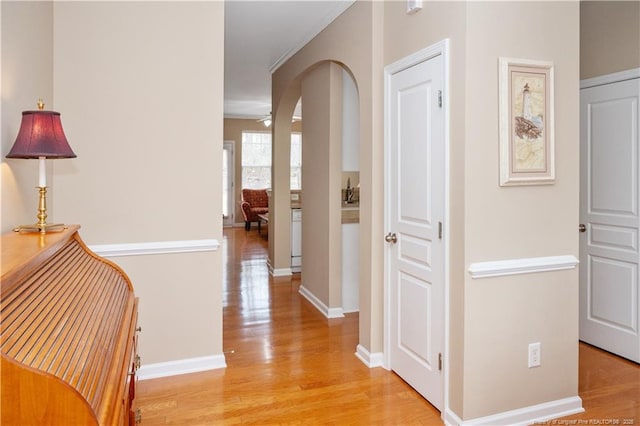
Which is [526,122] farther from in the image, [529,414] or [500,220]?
[529,414]

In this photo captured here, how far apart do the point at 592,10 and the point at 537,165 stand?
6.16 ft

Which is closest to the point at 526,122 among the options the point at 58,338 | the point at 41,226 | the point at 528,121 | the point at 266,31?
the point at 528,121

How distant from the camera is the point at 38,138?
6.21 feet

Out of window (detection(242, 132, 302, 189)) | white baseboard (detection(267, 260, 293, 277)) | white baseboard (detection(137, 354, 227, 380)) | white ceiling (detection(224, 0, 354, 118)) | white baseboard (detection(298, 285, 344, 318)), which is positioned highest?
white ceiling (detection(224, 0, 354, 118))

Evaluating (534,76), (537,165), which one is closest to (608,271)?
(537,165)

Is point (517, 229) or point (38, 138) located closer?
point (38, 138)

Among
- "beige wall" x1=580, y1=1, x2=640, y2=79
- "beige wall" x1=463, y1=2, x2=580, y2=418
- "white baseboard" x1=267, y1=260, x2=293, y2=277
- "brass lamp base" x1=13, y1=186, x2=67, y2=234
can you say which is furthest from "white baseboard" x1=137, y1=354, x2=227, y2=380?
"beige wall" x1=580, y1=1, x2=640, y2=79

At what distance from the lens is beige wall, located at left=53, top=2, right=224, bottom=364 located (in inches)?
107

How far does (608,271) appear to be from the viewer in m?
3.35

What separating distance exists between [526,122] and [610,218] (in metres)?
1.55

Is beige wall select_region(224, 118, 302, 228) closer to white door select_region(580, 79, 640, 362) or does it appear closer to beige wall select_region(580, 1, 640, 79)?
beige wall select_region(580, 1, 640, 79)

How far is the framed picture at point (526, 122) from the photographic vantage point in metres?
2.30

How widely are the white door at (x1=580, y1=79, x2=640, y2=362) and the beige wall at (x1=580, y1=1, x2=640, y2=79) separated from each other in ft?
0.48

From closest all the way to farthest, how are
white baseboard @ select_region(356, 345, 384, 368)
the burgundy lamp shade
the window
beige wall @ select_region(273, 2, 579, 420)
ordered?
the burgundy lamp shade
beige wall @ select_region(273, 2, 579, 420)
white baseboard @ select_region(356, 345, 384, 368)
the window
